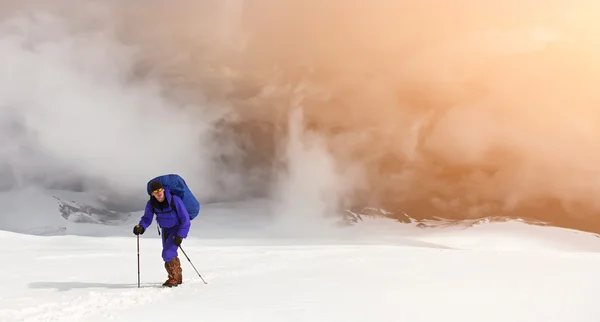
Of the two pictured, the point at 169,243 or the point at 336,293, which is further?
the point at 169,243

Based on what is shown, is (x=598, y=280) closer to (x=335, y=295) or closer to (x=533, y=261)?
(x=533, y=261)

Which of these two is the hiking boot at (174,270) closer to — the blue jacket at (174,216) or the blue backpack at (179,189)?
the blue jacket at (174,216)

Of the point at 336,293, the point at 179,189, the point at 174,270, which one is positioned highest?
the point at 179,189

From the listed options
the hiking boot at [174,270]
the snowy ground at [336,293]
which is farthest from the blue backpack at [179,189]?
the snowy ground at [336,293]

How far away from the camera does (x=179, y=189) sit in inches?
436

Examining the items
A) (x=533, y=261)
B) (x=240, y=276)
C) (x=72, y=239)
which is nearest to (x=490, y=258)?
(x=533, y=261)

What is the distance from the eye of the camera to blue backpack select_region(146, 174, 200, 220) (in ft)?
36.0

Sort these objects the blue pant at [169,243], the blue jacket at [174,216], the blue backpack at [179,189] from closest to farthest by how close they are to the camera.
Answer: the blue backpack at [179,189]
the blue jacket at [174,216]
the blue pant at [169,243]

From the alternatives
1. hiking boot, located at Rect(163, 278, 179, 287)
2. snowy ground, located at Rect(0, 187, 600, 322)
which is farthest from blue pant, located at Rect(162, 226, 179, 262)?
snowy ground, located at Rect(0, 187, 600, 322)

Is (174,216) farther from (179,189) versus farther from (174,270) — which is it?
(174,270)

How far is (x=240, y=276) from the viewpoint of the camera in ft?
40.1

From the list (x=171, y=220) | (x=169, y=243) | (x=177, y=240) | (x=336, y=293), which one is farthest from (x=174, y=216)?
(x=336, y=293)

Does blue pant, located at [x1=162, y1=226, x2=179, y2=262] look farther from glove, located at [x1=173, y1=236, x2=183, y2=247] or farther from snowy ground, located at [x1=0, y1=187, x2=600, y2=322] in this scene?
snowy ground, located at [x1=0, y1=187, x2=600, y2=322]

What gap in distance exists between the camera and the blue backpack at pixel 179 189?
36.0 ft
